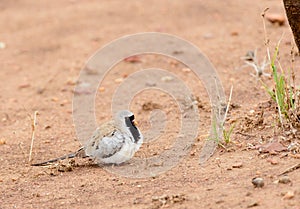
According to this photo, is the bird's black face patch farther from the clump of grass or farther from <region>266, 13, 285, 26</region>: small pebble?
<region>266, 13, 285, 26</region>: small pebble

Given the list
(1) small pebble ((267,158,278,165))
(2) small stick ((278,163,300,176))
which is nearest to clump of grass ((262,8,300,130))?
(1) small pebble ((267,158,278,165))

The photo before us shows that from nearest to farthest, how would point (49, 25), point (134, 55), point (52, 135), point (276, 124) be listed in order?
point (276, 124) → point (52, 135) → point (134, 55) → point (49, 25)

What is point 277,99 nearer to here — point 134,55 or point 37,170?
point 37,170

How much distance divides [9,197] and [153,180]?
3.36ft

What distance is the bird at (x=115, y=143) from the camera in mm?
4980

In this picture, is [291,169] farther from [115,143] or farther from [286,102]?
[115,143]

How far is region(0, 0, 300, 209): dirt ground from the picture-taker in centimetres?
439

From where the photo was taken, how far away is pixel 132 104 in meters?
6.66

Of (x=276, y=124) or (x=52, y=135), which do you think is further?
(x=52, y=135)

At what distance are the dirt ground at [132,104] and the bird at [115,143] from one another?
12cm

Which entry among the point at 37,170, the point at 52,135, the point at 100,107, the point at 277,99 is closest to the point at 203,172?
the point at 277,99

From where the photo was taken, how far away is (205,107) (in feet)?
20.0

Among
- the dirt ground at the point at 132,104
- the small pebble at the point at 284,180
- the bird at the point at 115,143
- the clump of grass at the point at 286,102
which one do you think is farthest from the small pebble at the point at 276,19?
the small pebble at the point at 284,180

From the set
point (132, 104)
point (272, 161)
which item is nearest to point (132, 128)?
point (272, 161)
